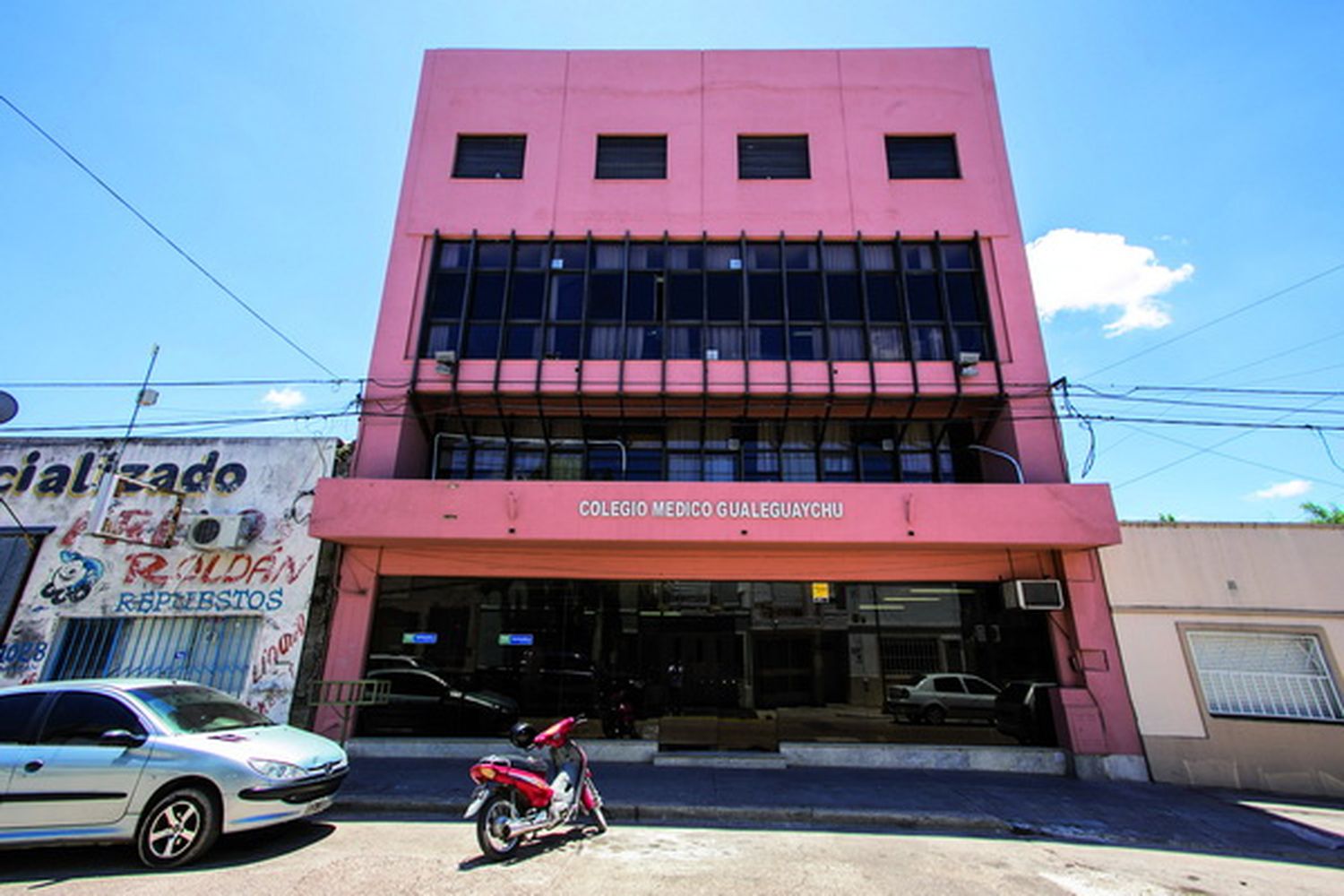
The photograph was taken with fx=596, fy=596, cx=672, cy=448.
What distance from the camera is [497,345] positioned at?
12688 millimetres

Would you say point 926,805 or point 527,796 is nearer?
point 527,796

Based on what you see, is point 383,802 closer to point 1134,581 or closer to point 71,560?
point 71,560

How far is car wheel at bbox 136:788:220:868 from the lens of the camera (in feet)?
17.8

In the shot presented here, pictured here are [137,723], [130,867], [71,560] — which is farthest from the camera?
[71,560]

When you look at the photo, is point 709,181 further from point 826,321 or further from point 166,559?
point 166,559

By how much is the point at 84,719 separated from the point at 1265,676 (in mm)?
16661

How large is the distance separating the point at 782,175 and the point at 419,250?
8.60 meters

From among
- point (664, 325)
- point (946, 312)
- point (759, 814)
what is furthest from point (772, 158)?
point (759, 814)

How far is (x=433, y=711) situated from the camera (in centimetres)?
1090

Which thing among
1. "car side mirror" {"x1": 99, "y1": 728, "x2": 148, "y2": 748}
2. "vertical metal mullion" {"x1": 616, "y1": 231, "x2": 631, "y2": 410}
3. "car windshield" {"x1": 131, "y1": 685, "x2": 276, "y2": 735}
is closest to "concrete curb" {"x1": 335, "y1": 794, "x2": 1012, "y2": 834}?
"car windshield" {"x1": 131, "y1": 685, "x2": 276, "y2": 735}

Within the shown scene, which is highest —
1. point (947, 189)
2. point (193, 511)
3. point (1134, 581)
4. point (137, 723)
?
point (947, 189)

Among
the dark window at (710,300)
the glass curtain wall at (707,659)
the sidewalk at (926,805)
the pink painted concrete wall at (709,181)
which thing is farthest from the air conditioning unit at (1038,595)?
the dark window at (710,300)

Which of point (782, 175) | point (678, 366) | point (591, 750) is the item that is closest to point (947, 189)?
point (782, 175)

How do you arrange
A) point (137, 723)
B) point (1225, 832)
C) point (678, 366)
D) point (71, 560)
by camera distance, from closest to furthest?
point (137, 723) → point (1225, 832) → point (71, 560) → point (678, 366)
